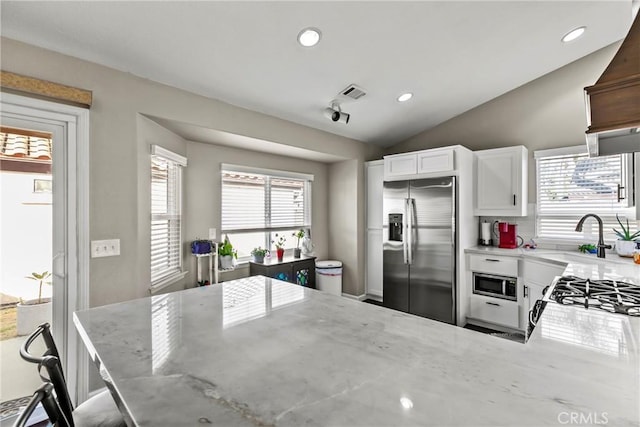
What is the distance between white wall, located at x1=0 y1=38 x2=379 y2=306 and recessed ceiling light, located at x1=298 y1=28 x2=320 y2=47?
1090 millimetres

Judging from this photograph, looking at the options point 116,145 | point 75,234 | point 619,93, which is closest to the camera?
point 619,93

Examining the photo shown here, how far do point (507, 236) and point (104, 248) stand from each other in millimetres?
4161

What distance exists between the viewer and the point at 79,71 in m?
1.99

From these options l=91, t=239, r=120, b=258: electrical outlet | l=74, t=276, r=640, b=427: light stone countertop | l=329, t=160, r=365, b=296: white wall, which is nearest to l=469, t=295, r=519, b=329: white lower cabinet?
l=329, t=160, r=365, b=296: white wall

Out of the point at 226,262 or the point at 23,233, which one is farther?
the point at 226,262

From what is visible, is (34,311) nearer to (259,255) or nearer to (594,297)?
(259,255)

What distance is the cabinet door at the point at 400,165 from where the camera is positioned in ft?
12.3

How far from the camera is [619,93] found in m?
1.26

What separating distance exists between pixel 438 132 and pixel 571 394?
14.0 ft

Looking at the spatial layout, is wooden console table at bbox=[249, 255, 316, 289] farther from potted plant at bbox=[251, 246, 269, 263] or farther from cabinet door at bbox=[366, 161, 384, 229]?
cabinet door at bbox=[366, 161, 384, 229]

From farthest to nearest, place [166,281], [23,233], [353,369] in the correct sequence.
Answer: [166,281] → [23,233] → [353,369]

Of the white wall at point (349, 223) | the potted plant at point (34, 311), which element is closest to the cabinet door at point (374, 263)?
the white wall at point (349, 223)

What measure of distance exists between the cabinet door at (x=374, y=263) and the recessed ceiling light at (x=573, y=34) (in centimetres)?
292

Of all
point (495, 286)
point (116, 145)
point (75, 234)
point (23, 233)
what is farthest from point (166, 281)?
point (495, 286)
